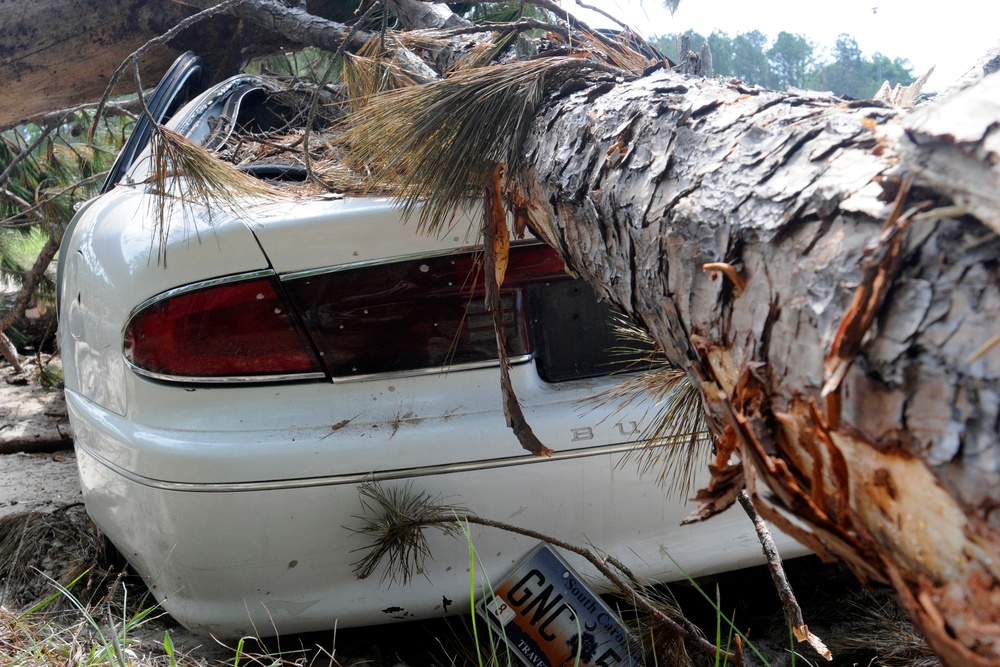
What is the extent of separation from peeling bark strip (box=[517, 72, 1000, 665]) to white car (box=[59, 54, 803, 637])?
663 millimetres

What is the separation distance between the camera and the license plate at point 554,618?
69.3 inches

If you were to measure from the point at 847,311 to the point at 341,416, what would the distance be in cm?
126

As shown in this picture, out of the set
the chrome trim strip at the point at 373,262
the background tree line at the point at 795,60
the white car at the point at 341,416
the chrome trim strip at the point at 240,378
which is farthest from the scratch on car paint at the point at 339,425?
the background tree line at the point at 795,60

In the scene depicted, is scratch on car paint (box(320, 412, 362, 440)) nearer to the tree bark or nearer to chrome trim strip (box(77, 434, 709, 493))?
chrome trim strip (box(77, 434, 709, 493))

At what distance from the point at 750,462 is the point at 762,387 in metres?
0.08

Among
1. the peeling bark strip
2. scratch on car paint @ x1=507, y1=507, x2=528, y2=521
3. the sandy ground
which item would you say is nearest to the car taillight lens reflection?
scratch on car paint @ x1=507, y1=507, x2=528, y2=521

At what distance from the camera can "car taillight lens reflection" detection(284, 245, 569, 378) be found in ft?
5.63

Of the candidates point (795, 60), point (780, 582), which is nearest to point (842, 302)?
point (780, 582)

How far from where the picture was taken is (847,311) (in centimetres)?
69

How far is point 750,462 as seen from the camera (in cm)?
82

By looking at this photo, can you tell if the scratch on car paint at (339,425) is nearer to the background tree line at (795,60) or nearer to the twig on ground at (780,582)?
the twig on ground at (780,582)

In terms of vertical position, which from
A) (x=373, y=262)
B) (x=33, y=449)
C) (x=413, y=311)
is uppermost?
(x=373, y=262)

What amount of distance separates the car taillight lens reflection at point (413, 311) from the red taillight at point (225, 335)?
0.05 metres

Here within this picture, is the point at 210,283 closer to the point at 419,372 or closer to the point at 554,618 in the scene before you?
the point at 419,372
